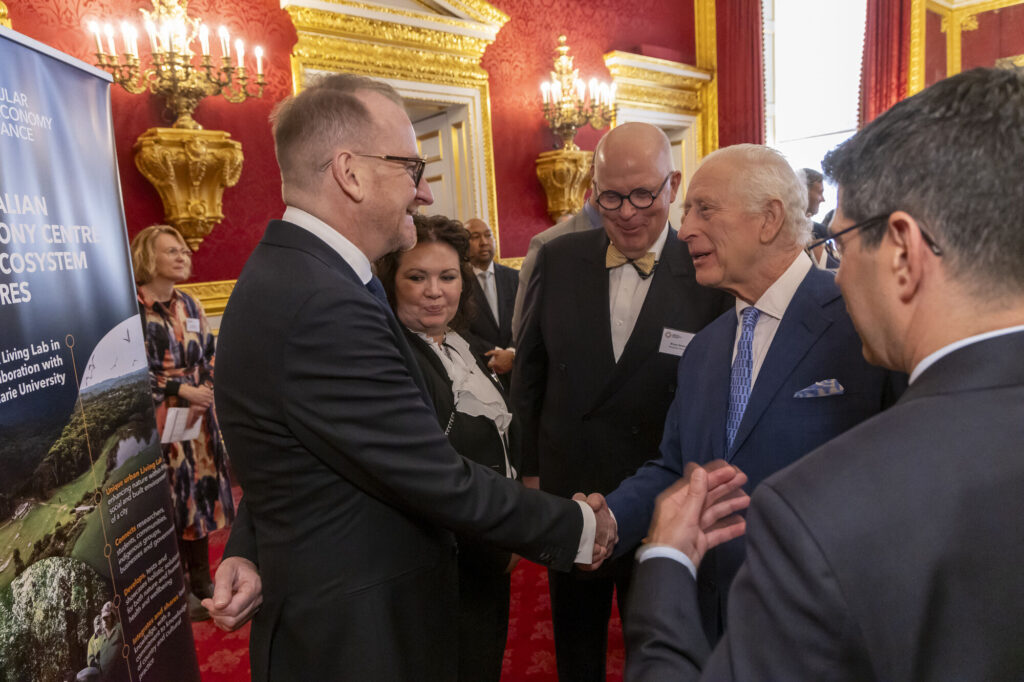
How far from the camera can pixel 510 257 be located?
22.7ft

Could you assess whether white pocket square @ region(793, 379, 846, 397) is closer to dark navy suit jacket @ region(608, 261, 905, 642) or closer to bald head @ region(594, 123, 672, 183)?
dark navy suit jacket @ region(608, 261, 905, 642)

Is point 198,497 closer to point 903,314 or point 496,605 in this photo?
point 496,605

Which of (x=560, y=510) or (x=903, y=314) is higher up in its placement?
(x=903, y=314)

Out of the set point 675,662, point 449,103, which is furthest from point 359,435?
point 449,103

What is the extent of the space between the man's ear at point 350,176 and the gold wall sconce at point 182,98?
3336mm

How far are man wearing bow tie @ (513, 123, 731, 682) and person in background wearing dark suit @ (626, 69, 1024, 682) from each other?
1376mm

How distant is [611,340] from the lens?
2.26m

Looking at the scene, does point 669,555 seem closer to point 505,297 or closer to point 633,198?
point 633,198

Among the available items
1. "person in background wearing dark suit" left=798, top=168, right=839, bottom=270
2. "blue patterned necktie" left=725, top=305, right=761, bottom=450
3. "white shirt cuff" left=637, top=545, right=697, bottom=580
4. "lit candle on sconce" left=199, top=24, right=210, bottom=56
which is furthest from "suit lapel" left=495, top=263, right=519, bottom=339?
"white shirt cuff" left=637, top=545, right=697, bottom=580

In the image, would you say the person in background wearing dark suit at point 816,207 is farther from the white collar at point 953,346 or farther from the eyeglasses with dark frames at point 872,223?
the white collar at point 953,346

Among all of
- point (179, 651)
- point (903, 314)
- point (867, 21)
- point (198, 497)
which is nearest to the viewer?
point (903, 314)

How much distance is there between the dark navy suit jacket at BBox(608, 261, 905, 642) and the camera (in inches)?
57.1

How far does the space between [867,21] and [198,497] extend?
8425 mm

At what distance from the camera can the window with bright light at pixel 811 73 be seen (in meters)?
8.30
